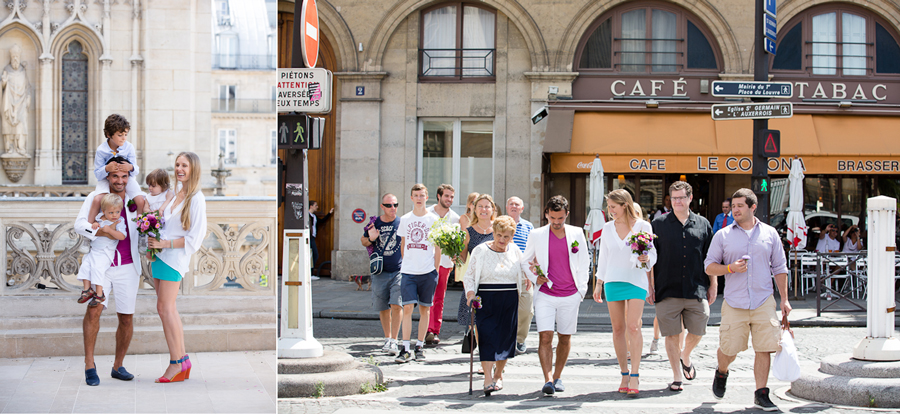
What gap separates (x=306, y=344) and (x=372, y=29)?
11.7 metres

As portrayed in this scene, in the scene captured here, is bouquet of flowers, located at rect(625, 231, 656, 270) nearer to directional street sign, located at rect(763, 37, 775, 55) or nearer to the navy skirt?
the navy skirt

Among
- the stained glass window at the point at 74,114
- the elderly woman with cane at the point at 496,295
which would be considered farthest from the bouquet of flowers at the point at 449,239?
the stained glass window at the point at 74,114

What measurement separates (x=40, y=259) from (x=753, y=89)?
9.33 m

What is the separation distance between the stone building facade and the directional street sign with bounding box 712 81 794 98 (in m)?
5.16

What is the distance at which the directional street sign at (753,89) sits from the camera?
11.5 meters

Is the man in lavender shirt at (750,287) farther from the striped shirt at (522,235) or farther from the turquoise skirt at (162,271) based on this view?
the turquoise skirt at (162,271)

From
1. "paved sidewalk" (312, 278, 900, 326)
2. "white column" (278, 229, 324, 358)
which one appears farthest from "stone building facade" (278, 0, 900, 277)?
"white column" (278, 229, 324, 358)

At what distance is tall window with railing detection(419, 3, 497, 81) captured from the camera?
699 inches

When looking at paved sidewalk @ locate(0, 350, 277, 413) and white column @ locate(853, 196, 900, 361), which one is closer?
paved sidewalk @ locate(0, 350, 277, 413)

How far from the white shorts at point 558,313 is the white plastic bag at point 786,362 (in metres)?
1.68

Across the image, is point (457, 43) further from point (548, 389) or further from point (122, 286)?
point (122, 286)

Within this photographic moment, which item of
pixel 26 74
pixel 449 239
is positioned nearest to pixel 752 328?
pixel 449 239

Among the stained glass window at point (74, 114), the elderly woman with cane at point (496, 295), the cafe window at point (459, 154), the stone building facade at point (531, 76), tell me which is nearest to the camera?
the elderly woman with cane at point (496, 295)

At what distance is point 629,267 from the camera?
23.2 feet
